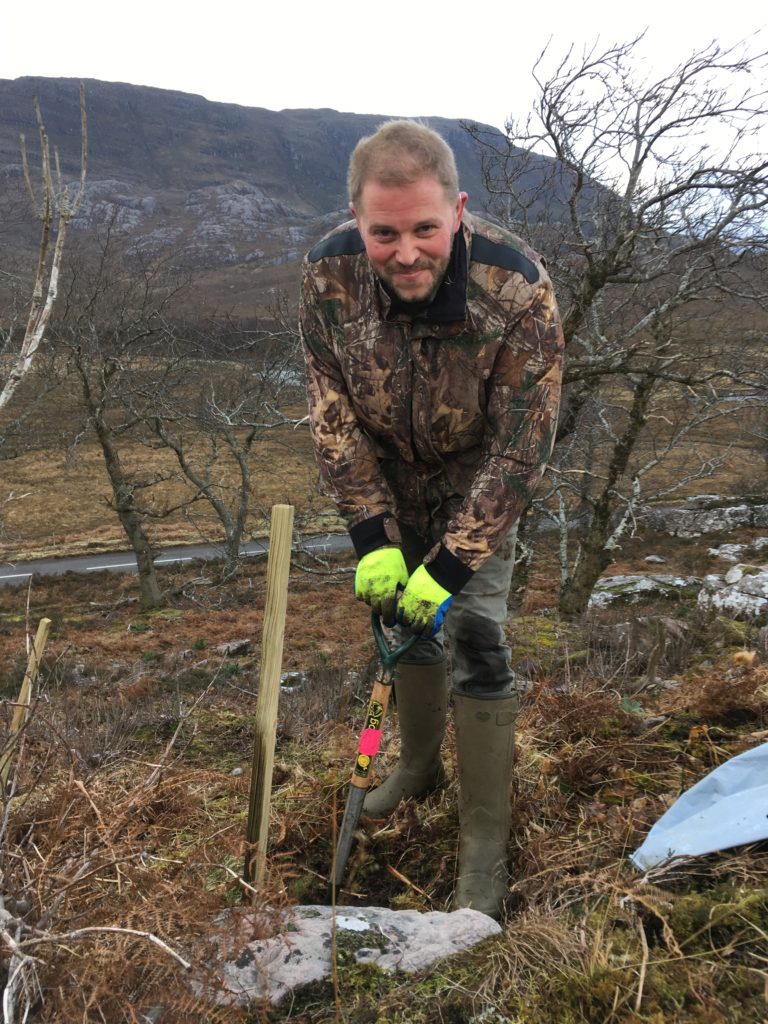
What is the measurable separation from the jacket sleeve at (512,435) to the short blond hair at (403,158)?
0.47 meters

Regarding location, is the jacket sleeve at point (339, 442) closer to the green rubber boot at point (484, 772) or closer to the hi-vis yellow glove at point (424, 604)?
the hi-vis yellow glove at point (424, 604)

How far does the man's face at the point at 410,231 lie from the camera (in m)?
1.94

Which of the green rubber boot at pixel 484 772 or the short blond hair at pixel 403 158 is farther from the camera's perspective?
the green rubber boot at pixel 484 772

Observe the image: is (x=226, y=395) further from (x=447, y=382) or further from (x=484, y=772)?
(x=484, y=772)

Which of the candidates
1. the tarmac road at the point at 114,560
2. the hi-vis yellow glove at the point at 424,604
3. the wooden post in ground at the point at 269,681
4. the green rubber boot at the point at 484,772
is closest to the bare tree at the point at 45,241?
the wooden post in ground at the point at 269,681

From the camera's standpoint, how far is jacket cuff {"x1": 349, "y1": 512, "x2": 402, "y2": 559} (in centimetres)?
234

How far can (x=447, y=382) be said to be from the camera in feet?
7.35

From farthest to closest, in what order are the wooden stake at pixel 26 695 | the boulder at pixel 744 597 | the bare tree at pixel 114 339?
the bare tree at pixel 114 339 → the boulder at pixel 744 597 → the wooden stake at pixel 26 695

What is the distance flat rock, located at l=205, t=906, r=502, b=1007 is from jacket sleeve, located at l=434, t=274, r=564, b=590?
96 cm

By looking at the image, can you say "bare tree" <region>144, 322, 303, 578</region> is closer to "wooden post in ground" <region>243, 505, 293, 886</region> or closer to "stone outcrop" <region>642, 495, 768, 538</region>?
"wooden post in ground" <region>243, 505, 293, 886</region>

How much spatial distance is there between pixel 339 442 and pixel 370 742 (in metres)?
1.04

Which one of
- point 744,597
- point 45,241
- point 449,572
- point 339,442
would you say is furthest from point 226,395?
point 449,572

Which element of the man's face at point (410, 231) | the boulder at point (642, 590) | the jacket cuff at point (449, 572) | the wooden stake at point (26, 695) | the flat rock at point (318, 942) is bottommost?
the boulder at point (642, 590)

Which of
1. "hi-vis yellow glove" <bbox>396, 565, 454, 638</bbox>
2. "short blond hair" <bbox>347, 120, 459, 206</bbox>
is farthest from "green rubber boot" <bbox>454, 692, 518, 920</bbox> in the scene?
"short blond hair" <bbox>347, 120, 459, 206</bbox>
